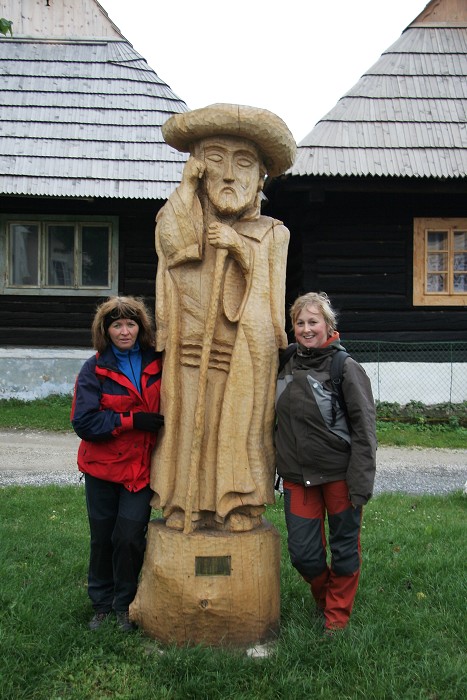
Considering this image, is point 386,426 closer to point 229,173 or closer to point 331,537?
point 331,537

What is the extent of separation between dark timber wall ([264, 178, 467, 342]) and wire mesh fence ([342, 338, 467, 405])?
18 centimetres

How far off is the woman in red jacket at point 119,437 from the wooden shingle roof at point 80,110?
22.6ft

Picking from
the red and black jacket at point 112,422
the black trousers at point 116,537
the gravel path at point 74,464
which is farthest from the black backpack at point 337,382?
the gravel path at point 74,464

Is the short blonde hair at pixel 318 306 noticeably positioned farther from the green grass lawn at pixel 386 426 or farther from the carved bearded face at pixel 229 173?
the green grass lawn at pixel 386 426

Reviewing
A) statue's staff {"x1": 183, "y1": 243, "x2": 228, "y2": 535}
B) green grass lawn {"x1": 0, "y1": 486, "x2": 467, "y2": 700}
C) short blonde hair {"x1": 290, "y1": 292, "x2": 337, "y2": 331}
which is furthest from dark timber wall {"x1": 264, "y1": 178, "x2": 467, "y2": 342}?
statue's staff {"x1": 183, "y1": 243, "x2": 228, "y2": 535}

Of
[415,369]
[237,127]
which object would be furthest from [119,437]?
[415,369]

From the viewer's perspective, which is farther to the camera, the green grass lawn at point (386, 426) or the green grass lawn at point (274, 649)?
the green grass lawn at point (386, 426)

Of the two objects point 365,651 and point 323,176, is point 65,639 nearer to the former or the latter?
point 365,651

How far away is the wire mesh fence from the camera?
9.41m

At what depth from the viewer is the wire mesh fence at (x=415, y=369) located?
9.41 metres

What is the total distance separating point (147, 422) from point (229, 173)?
1.12 meters

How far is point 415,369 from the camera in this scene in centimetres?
945

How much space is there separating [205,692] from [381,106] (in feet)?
30.3

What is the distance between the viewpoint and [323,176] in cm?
887
